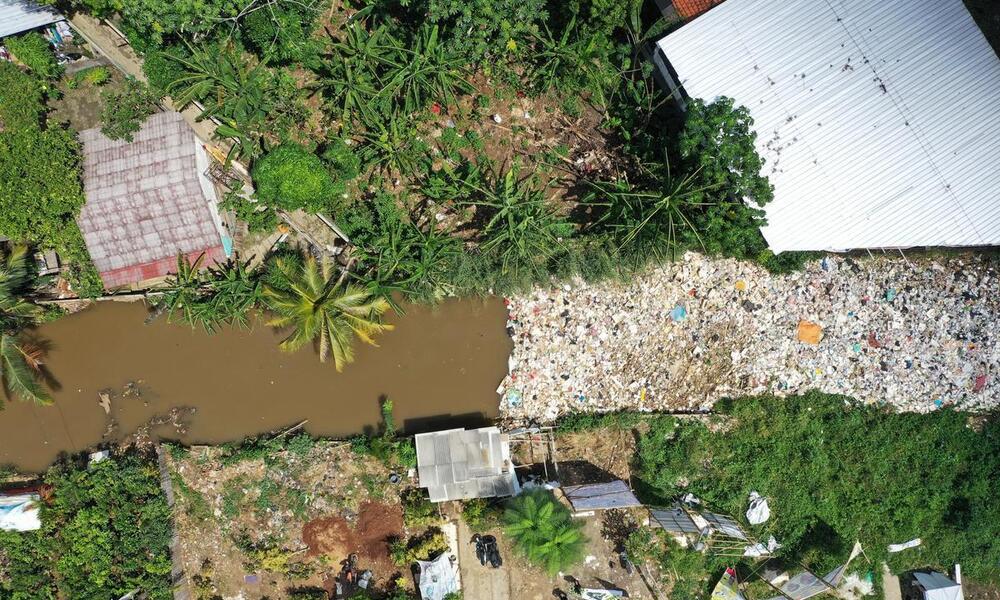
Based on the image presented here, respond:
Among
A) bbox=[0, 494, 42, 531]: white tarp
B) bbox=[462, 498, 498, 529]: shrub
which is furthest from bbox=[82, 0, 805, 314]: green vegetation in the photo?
bbox=[0, 494, 42, 531]: white tarp

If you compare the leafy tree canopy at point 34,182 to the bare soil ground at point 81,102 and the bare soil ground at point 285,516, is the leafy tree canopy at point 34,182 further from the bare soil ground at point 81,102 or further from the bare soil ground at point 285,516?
the bare soil ground at point 285,516

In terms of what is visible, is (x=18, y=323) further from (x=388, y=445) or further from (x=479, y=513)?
(x=479, y=513)

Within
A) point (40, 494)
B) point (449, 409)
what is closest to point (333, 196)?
point (449, 409)

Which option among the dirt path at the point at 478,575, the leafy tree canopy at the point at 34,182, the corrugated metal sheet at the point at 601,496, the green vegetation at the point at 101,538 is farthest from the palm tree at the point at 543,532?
the leafy tree canopy at the point at 34,182

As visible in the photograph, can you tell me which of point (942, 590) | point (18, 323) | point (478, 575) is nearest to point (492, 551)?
point (478, 575)

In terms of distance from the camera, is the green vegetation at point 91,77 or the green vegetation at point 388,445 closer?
the green vegetation at point 91,77

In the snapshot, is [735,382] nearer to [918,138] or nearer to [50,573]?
[918,138]
